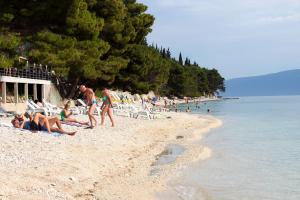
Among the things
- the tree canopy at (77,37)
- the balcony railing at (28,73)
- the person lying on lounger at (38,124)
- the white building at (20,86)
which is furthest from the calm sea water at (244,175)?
the balcony railing at (28,73)

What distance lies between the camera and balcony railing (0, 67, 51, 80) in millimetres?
28959

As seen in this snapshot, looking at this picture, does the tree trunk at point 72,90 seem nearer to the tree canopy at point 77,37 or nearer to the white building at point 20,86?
the tree canopy at point 77,37

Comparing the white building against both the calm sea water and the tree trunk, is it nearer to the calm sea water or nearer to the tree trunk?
the tree trunk

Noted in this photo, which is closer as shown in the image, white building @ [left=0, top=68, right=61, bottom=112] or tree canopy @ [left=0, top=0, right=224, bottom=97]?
tree canopy @ [left=0, top=0, right=224, bottom=97]

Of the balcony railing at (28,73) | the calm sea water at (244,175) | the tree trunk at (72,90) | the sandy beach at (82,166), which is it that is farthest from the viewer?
the tree trunk at (72,90)

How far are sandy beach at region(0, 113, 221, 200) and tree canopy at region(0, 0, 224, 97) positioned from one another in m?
6.87

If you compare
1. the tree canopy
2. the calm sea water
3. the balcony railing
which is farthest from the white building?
the calm sea water

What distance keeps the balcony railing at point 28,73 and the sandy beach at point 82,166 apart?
13423mm

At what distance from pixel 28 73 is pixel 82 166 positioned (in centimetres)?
2276

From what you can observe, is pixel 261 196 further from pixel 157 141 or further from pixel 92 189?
pixel 157 141

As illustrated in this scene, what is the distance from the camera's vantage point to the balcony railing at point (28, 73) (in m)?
29.0

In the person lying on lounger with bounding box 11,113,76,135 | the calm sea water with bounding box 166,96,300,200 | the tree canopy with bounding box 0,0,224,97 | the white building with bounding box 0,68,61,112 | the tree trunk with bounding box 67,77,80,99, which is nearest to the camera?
the calm sea water with bounding box 166,96,300,200

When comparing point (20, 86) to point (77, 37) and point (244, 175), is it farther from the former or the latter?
point (244, 175)

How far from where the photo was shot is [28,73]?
107 feet
